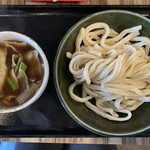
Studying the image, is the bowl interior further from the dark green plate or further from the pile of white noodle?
the pile of white noodle

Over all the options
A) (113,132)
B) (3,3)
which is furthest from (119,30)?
(3,3)

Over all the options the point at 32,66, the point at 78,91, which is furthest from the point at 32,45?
the point at 78,91

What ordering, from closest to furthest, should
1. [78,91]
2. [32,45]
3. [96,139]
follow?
[32,45]
[78,91]
[96,139]

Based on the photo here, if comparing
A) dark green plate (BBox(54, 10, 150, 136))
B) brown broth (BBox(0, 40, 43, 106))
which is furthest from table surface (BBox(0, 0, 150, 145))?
brown broth (BBox(0, 40, 43, 106))

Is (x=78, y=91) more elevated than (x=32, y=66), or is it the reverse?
(x=32, y=66)

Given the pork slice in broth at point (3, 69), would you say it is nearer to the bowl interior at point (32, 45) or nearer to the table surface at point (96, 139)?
the bowl interior at point (32, 45)

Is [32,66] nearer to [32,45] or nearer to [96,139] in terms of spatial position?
[32,45]
